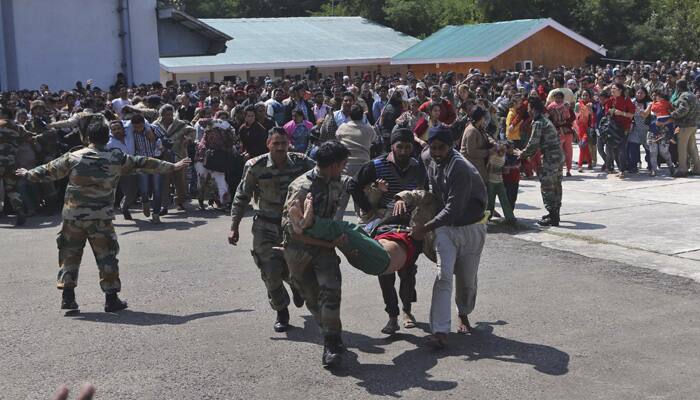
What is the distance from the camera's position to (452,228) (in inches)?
271

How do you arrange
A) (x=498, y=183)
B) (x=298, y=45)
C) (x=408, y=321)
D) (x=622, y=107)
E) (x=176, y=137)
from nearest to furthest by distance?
(x=408, y=321), (x=498, y=183), (x=176, y=137), (x=622, y=107), (x=298, y=45)

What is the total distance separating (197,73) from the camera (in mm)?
45250

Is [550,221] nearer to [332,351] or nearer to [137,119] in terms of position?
[137,119]

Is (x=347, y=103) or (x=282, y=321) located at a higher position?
(x=347, y=103)

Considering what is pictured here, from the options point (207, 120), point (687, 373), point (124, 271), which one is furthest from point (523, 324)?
point (207, 120)

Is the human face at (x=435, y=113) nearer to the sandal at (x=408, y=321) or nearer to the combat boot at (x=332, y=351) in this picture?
the sandal at (x=408, y=321)

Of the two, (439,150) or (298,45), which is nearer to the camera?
(439,150)

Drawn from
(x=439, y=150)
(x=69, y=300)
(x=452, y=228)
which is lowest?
(x=69, y=300)

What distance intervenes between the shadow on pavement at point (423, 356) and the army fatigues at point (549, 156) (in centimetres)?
451

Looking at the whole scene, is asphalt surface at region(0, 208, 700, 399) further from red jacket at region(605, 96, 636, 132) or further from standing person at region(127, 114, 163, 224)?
red jacket at region(605, 96, 636, 132)

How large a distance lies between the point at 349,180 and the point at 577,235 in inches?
180

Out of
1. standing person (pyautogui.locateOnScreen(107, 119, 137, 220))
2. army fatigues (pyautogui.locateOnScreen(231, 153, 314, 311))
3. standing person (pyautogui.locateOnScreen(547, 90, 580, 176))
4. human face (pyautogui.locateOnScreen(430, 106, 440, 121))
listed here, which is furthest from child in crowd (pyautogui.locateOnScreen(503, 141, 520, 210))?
standing person (pyautogui.locateOnScreen(107, 119, 137, 220))

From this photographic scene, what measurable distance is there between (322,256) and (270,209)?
46.6 inches

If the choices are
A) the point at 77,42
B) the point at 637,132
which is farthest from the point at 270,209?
the point at 77,42
